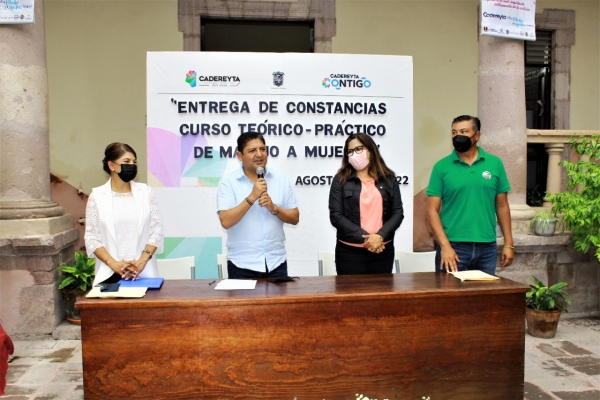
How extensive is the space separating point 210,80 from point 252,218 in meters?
1.73

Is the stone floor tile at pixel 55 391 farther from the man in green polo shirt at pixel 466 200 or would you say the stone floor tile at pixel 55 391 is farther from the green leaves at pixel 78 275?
the man in green polo shirt at pixel 466 200

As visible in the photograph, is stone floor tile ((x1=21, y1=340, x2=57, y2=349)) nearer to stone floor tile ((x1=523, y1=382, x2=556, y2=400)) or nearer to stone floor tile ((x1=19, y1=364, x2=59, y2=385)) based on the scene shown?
stone floor tile ((x1=19, y1=364, x2=59, y2=385))

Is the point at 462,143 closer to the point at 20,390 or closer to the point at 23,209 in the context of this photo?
the point at 20,390

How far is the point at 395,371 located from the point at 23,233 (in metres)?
3.33

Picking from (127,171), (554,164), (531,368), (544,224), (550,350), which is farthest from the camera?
(554,164)

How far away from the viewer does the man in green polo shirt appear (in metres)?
3.39

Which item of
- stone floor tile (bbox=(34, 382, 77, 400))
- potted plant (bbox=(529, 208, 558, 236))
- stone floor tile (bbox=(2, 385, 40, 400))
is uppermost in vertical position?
potted plant (bbox=(529, 208, 558, 236))

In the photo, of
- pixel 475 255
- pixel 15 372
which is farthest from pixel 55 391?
pixel 475 255

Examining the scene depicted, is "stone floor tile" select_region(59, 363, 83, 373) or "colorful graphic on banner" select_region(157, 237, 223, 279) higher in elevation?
"colorful graphic on banner" select_region(157, 237, 223, 279)

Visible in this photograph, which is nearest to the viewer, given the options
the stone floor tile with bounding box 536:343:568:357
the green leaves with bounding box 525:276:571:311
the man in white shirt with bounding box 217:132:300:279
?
the man in white shirt with bounding box 217:132:300:279

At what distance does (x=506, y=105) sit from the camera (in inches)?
191

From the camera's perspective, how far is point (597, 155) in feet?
14.9

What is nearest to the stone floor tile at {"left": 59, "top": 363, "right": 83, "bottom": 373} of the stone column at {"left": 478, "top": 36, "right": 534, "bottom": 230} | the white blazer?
the white blazer

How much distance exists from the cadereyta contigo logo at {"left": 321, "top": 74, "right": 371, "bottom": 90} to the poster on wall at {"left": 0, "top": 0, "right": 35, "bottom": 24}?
247 centimetres
